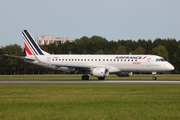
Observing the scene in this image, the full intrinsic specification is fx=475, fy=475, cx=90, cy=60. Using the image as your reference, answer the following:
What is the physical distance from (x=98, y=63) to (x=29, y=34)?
1390cm

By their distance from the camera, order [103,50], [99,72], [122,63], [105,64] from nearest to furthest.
Answer: [99,72] → [122,63] → [105,64] → [103,50]

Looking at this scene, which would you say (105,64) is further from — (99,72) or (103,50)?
(103,50)

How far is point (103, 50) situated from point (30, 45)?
210ft

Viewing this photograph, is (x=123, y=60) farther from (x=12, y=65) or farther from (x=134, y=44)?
(x=134, y=44)

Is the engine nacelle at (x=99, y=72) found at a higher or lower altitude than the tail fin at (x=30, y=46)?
lower

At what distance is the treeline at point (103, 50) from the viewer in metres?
123

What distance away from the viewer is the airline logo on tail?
71.4m

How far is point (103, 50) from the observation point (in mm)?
134875
